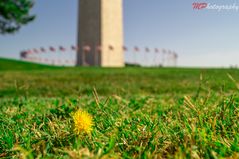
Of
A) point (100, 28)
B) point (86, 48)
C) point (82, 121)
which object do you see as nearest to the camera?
point (82, 121)

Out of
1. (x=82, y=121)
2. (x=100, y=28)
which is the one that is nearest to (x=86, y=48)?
(x=100, y=28)

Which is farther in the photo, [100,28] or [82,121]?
[100,28]

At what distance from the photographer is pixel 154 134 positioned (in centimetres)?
193

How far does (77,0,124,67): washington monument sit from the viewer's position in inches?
1377

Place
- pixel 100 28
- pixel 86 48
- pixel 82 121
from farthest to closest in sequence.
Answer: pixel 86 48
pixel 100 28
pixel 82 121

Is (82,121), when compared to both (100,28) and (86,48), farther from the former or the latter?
(86,48)

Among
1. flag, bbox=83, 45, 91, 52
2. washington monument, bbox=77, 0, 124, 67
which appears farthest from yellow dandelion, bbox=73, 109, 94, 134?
flag, bbox=83, 45, 91, 52

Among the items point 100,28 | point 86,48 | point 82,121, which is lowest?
point 82,121

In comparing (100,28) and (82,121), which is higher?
(100,28)

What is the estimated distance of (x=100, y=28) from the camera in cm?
3522

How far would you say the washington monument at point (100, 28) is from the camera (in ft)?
115

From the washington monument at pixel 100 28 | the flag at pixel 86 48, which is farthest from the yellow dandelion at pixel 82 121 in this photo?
the flag at pixel 86 48

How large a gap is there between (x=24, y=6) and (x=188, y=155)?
29.2 meters

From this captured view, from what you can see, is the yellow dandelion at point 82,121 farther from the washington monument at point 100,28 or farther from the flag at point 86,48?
the flag at point 86,48
